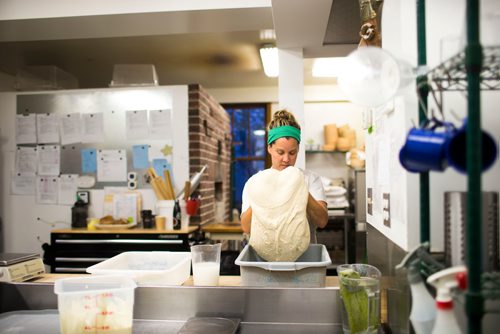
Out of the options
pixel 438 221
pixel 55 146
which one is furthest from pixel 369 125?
pixel 55 146

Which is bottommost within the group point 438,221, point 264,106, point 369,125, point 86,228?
point 86,228

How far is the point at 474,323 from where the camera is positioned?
743 mm

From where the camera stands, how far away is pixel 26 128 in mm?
4148

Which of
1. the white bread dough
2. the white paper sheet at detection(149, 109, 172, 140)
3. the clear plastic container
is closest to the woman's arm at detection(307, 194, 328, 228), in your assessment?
the white bread dough

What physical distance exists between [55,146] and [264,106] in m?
3.41

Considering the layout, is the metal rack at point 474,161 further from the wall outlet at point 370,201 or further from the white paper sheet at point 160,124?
the white paper sheet at point 160,124

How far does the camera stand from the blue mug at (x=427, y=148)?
0.85 m

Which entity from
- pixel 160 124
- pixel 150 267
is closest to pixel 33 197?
pixel 160 124

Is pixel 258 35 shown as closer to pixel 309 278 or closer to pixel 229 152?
pixel 229 152

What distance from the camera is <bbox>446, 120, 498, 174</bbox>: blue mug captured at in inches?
30.1

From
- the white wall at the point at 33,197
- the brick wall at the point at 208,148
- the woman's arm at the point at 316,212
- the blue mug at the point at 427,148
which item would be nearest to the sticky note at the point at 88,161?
the white wall at the point at 33,197

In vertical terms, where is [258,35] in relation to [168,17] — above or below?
above

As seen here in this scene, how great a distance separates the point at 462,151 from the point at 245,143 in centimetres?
598

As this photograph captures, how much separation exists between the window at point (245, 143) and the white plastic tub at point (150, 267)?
16.0ft
